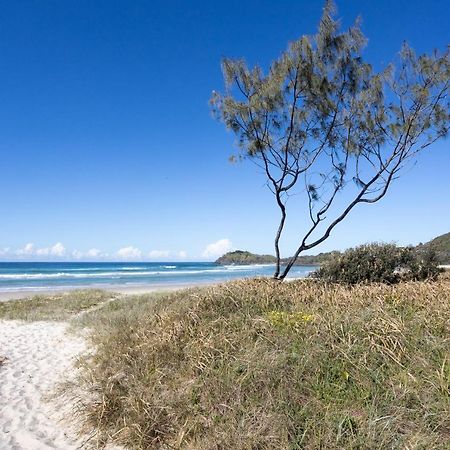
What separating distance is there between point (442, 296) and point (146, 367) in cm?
525

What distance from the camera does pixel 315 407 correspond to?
4.17 m

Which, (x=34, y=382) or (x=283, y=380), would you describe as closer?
(x=283, y=380)

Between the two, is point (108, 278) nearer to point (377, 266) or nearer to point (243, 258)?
point (377, 266)

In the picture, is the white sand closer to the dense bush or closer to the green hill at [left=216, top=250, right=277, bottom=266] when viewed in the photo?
the dense bush

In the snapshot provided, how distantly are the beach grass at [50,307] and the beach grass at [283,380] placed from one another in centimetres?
816

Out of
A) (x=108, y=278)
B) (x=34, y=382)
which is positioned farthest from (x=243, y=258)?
(x=34, y=382)

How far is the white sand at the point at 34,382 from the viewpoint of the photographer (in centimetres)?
493

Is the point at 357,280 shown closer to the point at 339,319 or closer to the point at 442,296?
the point at 442,296

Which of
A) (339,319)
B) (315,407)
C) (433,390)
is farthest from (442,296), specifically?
(315,407)

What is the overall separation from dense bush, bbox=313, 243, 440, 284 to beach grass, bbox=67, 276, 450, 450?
13.6ft

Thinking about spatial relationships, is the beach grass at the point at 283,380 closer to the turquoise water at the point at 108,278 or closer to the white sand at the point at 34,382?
the white sand at the point at 34,382

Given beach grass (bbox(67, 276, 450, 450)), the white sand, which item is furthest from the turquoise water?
beach grass (bbox(67, 276, 450, 450))

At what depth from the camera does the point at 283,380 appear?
4.63 m

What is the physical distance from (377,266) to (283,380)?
7756 millimetres
